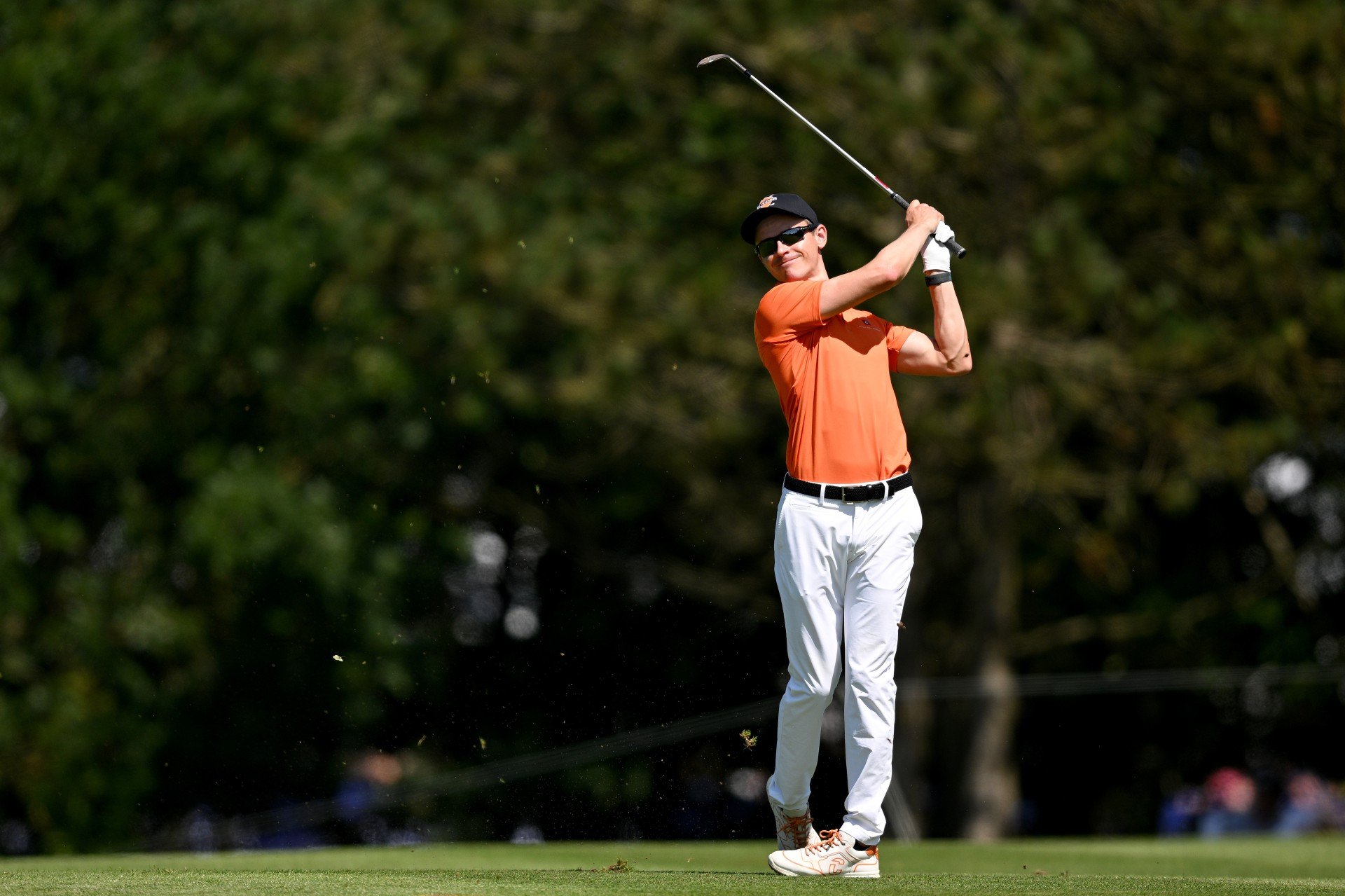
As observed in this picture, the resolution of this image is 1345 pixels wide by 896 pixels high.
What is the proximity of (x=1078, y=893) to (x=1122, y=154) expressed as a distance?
482 inches

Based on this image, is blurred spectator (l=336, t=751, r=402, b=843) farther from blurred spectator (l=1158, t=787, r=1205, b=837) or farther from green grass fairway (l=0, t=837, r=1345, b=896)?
blurred spectator (l=1158, t=787, r=1205, b=837)

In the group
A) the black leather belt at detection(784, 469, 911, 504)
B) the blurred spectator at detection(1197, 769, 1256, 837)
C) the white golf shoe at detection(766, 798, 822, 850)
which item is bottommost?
the blurred spectator at detection(1197, 769, 1256, 837)

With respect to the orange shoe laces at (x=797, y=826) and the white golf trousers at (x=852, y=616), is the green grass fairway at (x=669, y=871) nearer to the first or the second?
the orange shoe laces at (x=797, y=826)

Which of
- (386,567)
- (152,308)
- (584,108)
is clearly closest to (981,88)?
(584,108)

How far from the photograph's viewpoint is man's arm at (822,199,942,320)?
20.6 feet

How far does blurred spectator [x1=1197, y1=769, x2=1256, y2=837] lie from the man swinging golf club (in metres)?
12.7

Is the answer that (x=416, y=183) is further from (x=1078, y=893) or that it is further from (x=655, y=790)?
(x=1078, y=893)

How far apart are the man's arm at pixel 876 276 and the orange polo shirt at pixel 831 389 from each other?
0.06 m

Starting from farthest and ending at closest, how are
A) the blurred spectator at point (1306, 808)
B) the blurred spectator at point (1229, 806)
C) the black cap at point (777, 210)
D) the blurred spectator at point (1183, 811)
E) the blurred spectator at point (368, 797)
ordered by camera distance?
the blurred spectator at point (1183, 811), the blurred spectator at point (368, 797), the blurred spectator at point (1229, 806), the blurred spectator at point (1306, 808), the black cap at point (777, 210)

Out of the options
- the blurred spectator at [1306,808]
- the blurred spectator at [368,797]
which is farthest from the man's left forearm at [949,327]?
the blurred spectator at [368,797]

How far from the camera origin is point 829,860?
6.55 meters

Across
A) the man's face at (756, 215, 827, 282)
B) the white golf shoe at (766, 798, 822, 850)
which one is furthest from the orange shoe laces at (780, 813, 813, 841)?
the man's face at (756, 215, 827, 282)

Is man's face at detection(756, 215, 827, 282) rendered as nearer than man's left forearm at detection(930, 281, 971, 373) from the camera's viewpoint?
No

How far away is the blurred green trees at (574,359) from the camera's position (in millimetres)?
17281
